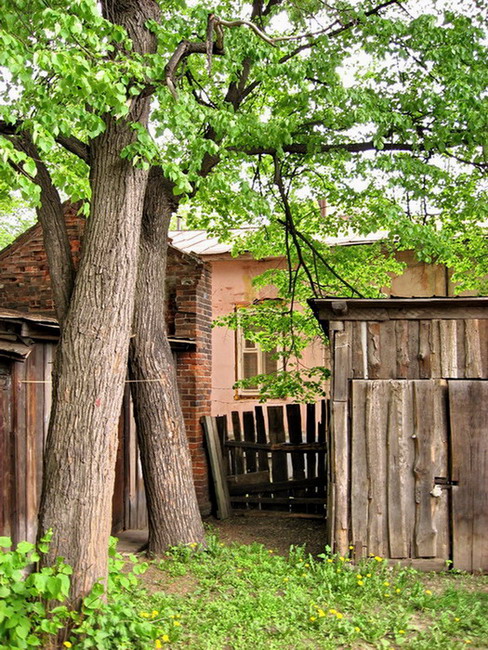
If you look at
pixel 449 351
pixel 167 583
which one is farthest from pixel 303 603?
pixel 449 351

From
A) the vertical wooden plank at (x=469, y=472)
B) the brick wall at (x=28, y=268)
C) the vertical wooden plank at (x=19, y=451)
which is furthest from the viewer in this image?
the brick wall at (x=28, y=268)

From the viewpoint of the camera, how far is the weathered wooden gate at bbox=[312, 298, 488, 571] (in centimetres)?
777

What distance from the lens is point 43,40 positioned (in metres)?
5.92

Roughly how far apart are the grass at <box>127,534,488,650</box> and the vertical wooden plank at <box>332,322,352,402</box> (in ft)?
6.23

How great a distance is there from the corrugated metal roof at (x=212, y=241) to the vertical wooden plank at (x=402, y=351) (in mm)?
7511

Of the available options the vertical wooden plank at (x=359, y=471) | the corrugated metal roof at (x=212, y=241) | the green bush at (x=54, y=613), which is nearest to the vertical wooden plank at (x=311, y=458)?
the vertical wooden plank at (x=359, y=471)

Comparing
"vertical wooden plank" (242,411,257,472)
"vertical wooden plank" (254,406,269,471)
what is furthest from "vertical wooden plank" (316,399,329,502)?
"vertical wooden plank" (242,411,257,472)

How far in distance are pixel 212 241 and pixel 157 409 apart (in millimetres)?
10628

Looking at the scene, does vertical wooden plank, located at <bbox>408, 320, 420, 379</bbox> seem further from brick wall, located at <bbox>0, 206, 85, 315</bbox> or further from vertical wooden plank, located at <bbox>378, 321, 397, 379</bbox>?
brick wall, located at <bbox>0, 206, 85, 315</bbox>

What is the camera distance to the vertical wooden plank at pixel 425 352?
8.02m

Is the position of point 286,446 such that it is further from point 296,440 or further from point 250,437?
point 250,437

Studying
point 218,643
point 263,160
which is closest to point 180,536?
point 218,643

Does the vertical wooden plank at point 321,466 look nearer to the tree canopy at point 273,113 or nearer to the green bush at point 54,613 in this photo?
the tree canopy at point 273,113

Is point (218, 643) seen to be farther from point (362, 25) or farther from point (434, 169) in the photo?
point (362, 25)
